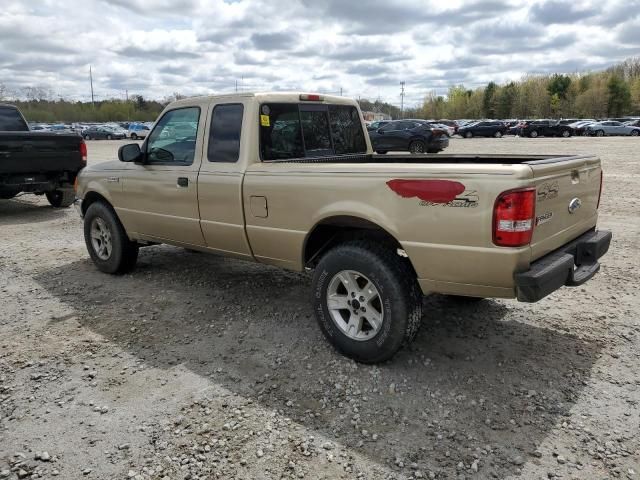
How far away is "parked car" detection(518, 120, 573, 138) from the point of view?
44719mm

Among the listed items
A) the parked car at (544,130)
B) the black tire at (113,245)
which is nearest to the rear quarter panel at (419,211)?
the black tire at (113,245)

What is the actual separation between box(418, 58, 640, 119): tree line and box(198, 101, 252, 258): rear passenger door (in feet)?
301

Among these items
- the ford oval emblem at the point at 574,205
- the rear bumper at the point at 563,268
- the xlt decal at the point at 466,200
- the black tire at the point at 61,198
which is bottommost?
the black tire at the point at 61,198

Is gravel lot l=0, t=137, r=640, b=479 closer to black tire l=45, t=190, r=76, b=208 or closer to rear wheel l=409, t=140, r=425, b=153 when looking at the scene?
black tire l=45, t=190, r=76, b=208

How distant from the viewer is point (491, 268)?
3080 millimetres

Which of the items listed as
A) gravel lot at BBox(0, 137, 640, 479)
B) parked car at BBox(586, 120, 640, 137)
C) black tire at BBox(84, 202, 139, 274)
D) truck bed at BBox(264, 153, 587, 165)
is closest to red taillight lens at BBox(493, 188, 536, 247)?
gravel lot at BBox(0, 137, 640, 479)

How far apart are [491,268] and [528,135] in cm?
4701

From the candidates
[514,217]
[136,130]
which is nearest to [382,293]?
[514,217]

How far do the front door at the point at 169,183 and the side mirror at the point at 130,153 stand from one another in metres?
0.10

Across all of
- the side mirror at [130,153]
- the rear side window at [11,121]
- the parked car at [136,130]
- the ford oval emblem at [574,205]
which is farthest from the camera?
the parked car at [136,130]

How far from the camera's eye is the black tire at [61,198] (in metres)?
10.7

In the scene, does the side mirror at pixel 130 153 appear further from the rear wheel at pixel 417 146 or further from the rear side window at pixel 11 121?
the rear wheel at pixel 417 146

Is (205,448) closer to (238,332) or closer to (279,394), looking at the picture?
(279,394)

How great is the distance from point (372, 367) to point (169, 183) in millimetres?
2642
